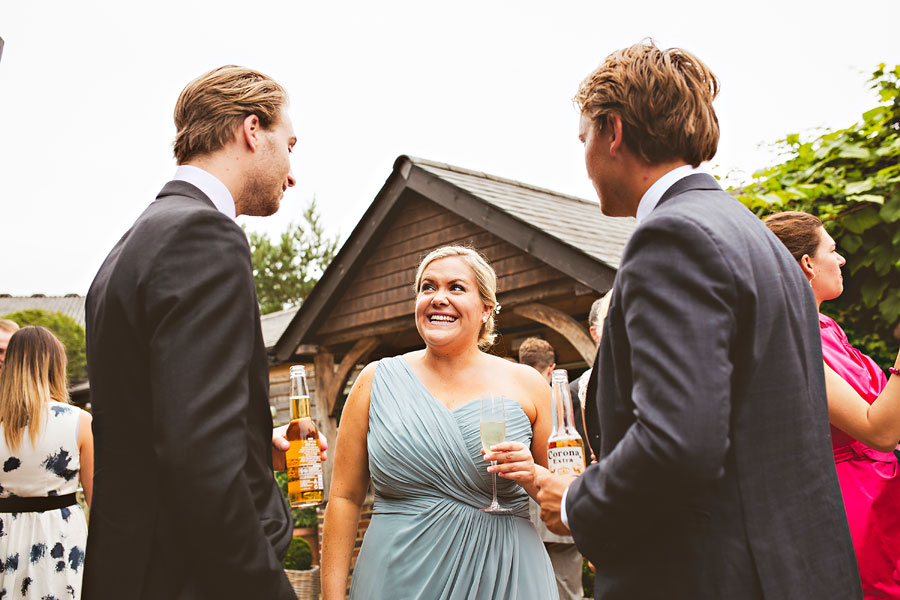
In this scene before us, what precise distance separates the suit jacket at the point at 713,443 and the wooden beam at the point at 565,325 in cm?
535

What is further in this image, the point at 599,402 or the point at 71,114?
the point at 71,114

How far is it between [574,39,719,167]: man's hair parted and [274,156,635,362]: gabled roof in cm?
490

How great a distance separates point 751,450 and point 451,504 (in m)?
1.55

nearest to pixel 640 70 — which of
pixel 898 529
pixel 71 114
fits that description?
pixel 898 529

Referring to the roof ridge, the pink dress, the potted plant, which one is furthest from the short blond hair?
the potted plant

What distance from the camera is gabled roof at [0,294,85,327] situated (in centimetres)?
4072

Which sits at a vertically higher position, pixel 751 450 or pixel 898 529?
pixel 751 450

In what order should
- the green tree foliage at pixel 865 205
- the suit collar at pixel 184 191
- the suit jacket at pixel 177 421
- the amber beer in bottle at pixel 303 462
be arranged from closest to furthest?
the suit jacket at pixel 177 421 < the suit collar at pixel 184 191 < the amber beer in bottle at pixel 303 462 < the green tree foliage at pixel 865 205

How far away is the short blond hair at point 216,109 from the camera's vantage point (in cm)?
189

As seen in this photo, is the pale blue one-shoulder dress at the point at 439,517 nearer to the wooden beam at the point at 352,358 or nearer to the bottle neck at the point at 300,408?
the bottle neck at the point at 300,408

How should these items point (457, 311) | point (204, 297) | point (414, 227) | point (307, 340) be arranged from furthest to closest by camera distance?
point (307, 340) < point (414, 227) < point (457, 311) < point (204, 297)

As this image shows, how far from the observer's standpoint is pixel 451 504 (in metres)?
2.80

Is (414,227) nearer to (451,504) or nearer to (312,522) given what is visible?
(312,522)

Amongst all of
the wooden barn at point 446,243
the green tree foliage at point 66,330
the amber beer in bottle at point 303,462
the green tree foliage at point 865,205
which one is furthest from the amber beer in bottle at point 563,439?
the green tree foliage at point 66,330
